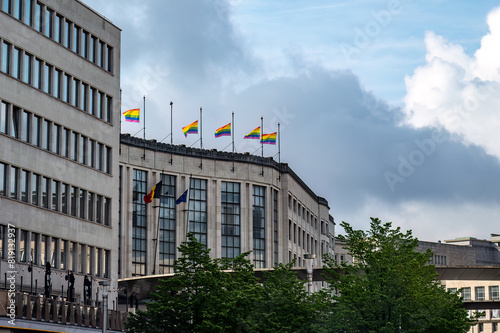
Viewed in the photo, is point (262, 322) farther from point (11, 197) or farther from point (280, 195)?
point (280, 195)

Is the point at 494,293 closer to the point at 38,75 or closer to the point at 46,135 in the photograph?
the point at 46,135

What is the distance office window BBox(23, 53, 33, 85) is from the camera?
68.7 m

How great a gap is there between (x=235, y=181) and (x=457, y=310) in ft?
220

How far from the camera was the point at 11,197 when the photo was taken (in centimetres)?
6544

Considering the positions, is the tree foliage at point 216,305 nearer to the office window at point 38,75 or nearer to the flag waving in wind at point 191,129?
the office window at point 38,75

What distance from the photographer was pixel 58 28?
7362 centimetres

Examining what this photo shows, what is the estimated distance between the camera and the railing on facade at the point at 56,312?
55.7 meters

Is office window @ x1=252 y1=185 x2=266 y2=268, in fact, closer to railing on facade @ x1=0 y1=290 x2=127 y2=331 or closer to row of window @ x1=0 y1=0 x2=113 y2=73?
row of window @ x1=0 y1=0 x2=113 y2=73

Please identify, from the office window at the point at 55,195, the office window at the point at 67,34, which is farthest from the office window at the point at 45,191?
the office window at the point at 67,34

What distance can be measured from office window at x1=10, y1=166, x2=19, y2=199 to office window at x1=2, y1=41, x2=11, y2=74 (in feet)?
21.8

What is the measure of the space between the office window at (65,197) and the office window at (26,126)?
223 inches

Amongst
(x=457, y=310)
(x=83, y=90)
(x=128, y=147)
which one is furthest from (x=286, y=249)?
(x=457, y=310)

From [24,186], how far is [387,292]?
26.2 meters

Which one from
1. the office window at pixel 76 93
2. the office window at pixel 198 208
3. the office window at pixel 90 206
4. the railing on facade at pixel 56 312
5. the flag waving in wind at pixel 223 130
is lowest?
the railing on facade at pixel 56 312
